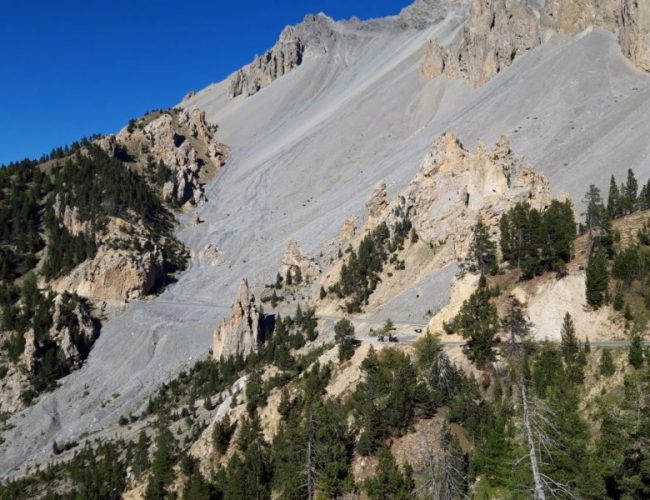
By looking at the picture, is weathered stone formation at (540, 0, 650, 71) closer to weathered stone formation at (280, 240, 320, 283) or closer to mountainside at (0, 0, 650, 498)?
mountainside at (0, 0, 650, 498)

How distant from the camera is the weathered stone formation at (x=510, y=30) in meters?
A: 106

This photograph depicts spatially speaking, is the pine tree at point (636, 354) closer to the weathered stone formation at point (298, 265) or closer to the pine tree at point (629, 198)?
the pine tree at point (629, 198)

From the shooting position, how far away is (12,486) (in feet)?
141

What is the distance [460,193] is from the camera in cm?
6297

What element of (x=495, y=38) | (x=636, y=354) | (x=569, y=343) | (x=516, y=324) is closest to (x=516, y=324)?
(x=516, y=324)

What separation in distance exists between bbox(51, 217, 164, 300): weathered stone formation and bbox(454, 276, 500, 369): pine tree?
60254 millimetres

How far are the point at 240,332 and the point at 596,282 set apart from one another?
39312 millimetres

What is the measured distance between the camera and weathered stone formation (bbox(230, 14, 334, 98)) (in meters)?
184

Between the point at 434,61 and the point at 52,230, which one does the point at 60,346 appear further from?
the point at 434,61

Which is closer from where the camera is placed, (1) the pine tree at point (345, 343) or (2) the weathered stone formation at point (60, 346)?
(1) the pine tree at point (345, 343)

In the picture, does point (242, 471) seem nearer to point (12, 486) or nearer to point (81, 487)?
point (81, 487)

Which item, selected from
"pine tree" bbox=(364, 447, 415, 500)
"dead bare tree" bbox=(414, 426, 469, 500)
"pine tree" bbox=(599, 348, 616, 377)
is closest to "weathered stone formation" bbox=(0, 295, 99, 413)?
"pine tree" bbox=(364, 447, 415, 500)

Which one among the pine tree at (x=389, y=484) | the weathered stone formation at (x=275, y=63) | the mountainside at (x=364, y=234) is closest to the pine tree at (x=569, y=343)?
the mountainside at (x=364, y=234)

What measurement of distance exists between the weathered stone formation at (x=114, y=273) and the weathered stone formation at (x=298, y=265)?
21412 mm
